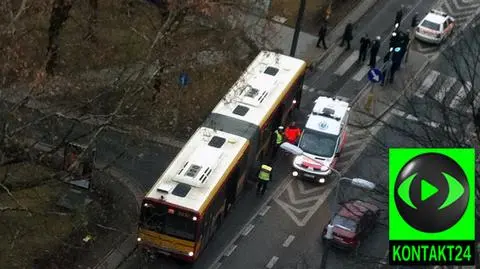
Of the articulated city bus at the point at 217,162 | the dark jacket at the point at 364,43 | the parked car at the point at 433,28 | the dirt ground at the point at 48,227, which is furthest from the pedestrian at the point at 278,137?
the parked car at the point at 433,28

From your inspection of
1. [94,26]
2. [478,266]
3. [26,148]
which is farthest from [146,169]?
[478,266]

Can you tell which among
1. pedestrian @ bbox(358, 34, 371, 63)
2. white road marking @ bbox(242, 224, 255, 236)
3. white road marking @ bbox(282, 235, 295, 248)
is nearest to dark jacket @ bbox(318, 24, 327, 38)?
pedestrian @ bbox(358, 34, 371, 63)

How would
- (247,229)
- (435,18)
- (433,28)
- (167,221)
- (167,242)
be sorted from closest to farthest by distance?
(167,221), (167,242), (247,229), (433,28), (435,18)

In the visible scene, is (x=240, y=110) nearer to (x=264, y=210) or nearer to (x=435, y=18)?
(x=264, y=210)

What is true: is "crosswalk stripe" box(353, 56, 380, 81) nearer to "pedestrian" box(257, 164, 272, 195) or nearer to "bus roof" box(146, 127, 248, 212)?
"pedestrian" box(257, 164, 272, 195)

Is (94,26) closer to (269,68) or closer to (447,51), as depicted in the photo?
(269,68)

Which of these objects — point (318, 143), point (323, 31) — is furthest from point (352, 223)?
point (323, 31)
